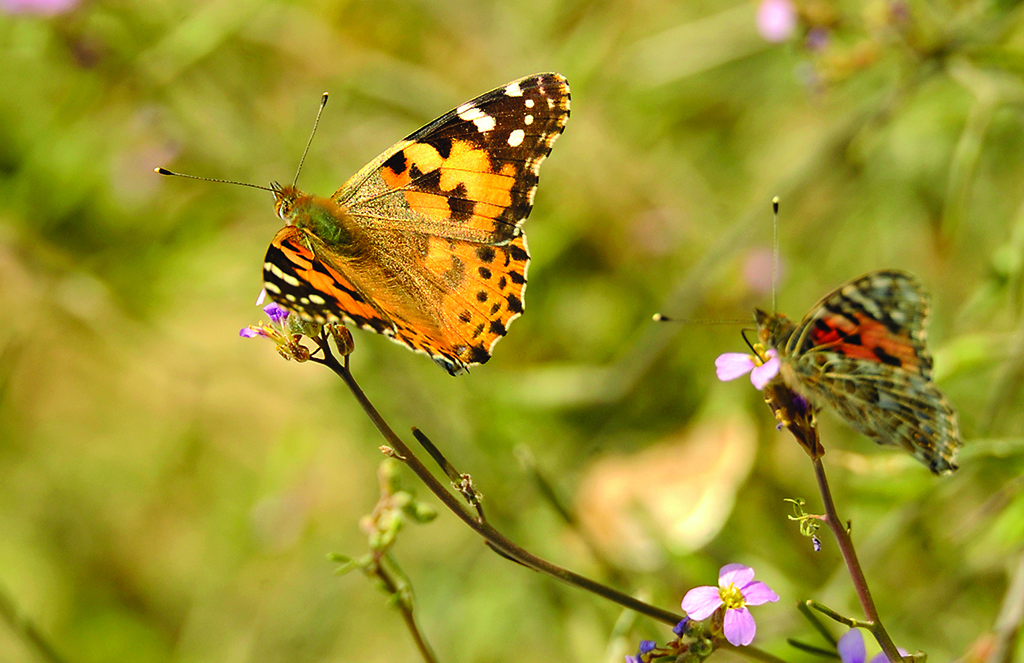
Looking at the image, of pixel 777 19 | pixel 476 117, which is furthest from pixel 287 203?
pixel 777 19

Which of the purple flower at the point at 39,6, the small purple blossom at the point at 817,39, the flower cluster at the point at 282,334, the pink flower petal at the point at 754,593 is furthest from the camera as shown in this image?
the purple flower at the point at 39,6

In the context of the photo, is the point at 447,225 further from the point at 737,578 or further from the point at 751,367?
the point at 737,578

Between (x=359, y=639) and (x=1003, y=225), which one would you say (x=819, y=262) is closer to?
(x=1003, y=225)

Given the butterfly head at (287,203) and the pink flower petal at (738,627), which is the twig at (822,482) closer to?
the pink flower petal at (738,627)

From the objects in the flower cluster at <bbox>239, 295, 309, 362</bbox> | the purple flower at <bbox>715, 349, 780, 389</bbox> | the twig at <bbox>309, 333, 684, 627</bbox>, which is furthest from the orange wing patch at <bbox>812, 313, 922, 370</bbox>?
the flower cluster at <bbox>239, 295, 309, 362</bbox>

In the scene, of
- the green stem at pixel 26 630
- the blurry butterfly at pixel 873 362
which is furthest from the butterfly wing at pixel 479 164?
the green stem at pixel 26 630

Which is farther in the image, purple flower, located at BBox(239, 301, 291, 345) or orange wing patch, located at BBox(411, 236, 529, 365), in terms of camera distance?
orange wing patch, located at BBox(411, 236, 529, 365)

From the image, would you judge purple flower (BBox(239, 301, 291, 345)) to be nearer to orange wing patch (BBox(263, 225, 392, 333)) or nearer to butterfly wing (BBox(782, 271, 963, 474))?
orange wing patch (BBox(263, 225, 392, 333))
